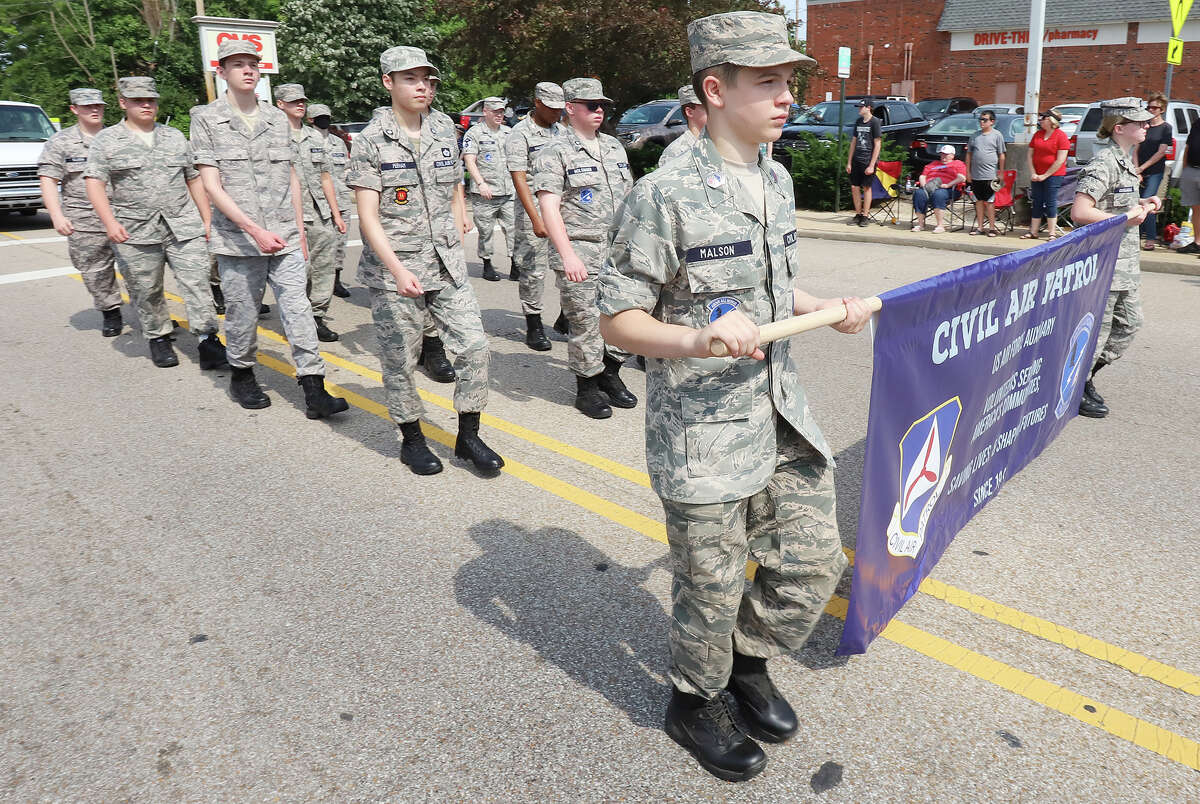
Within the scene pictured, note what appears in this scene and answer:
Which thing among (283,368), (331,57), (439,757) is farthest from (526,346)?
(331,57)

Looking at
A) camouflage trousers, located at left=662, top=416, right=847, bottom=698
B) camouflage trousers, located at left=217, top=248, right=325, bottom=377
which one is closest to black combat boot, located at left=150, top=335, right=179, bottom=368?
camouflage trousers, located at left=217, top=248, right=325, bottom=377

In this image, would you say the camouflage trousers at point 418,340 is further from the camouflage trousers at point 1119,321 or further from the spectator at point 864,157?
the spectator at point 864,157

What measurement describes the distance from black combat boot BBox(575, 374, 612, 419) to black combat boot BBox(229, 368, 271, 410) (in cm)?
212

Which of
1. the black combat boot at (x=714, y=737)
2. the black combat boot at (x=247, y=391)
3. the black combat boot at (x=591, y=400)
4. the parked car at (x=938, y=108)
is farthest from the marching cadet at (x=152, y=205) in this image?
the parked car at (x=938, y=108)

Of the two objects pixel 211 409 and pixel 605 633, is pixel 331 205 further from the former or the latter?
pixel 605 633

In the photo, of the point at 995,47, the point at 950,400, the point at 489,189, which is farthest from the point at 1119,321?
A: the point at 995,47

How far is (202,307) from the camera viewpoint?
707 cm

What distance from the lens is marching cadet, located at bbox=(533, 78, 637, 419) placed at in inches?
230

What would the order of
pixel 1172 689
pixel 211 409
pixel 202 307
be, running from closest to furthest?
pixel 1172 689, pixel 211 409, pixel 202 307

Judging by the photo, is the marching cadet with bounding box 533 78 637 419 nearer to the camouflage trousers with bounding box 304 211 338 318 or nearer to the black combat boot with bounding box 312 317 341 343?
the black combat boot with bounding box 312 317 341 343

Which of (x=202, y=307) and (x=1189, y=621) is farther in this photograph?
(x=202, y=307)

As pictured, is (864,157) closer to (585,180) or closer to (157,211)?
(585,180)

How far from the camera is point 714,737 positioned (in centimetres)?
270

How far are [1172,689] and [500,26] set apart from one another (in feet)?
59.4
